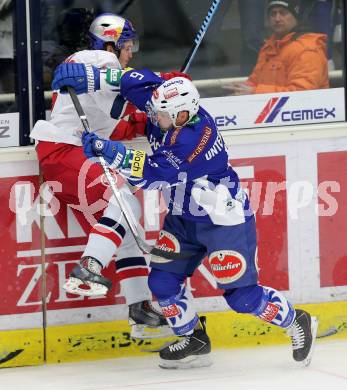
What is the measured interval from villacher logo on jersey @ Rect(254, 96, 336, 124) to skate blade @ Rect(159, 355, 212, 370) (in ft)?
3.77

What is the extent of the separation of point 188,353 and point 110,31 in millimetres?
1480

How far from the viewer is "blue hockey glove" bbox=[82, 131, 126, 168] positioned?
202 inches

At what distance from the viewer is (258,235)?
5.93m

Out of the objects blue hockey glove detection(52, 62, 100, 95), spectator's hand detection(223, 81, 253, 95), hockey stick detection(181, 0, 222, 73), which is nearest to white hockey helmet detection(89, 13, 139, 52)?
blue hockey glove detection(52, 62, 100, 95)

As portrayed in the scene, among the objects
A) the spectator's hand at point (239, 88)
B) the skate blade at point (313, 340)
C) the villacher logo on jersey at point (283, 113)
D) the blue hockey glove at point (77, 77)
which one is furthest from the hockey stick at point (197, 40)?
the skate blade at point (313, 340)

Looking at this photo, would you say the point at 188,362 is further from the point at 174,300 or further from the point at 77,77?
the point at 77,77

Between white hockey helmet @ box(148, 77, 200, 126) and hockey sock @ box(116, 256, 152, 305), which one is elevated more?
white hockey helmet @ box(148, 77, 200, 126)

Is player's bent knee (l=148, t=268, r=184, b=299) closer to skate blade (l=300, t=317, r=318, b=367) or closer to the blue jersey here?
the blue jersey

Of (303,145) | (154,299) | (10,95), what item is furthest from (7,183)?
(303,145)

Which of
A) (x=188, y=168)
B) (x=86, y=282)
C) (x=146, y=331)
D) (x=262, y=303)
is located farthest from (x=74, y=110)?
(x=262, y=303)

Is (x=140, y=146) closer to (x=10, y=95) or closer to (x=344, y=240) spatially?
(x=10, y=95)

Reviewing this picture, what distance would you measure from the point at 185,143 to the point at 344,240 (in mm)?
1239

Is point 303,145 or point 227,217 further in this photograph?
point 303,145

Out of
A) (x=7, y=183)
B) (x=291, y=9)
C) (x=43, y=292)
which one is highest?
(x=291, y=9)
